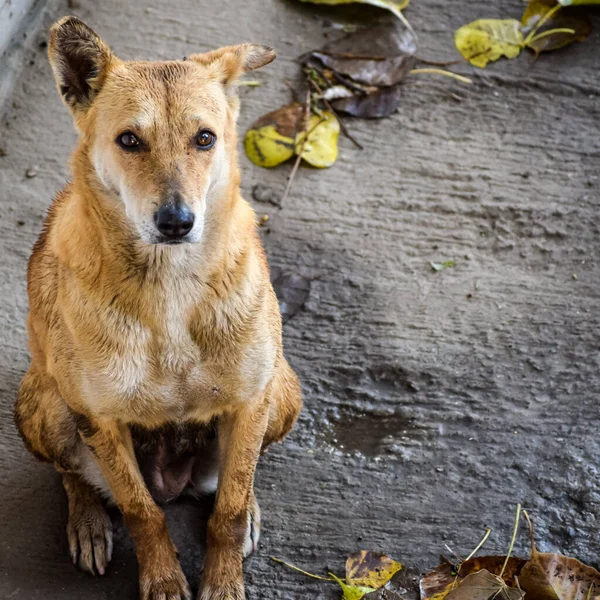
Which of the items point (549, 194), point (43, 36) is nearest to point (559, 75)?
point (549, 194)

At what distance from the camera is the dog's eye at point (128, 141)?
254cm

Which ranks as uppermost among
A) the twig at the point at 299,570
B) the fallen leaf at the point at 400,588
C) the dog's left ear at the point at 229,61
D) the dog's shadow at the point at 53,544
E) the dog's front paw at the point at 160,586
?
the dog's left ear at the point at 229,61

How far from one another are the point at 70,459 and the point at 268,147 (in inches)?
78.3

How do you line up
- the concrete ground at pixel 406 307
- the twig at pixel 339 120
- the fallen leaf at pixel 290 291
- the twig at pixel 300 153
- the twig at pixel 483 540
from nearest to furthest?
1. the twig at pixel 483 540
2. the concrete ground at pixel 406 307
3. the fallen leaf at pixel 290 291
4. the twig at pixel 300 153
5. the twig at pixel 339 120

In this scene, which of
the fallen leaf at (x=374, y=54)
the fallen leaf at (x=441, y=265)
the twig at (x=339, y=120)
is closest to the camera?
the fallen leaf at (x=441, y=265)

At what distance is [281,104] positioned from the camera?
4.56 metres

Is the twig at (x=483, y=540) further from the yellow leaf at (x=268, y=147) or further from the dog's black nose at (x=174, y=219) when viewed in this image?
the yellow leaf at (x=268, y=147)

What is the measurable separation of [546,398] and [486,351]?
1.09 feet

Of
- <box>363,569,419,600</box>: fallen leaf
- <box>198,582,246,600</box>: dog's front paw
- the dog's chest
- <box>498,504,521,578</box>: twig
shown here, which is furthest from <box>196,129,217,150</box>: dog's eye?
<box>498,504,521,578</box>: twig

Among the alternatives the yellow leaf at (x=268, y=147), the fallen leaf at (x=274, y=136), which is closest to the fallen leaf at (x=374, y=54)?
the fallen leaf at (x=274, y=136)

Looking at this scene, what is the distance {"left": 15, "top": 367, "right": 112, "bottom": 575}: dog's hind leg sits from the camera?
303 cm

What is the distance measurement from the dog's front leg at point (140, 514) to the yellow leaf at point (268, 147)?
6.32ft

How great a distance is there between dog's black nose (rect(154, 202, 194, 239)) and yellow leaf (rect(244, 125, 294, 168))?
6.44 feet

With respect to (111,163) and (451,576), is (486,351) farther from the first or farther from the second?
(111,163)
